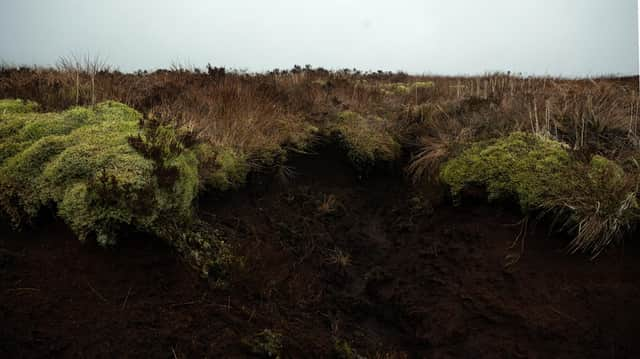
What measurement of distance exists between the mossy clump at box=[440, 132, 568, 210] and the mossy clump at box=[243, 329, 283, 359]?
3.09 meters

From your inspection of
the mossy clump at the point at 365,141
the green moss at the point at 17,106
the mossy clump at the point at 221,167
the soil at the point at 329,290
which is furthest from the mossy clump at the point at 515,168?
the green moss at the point at 17,106

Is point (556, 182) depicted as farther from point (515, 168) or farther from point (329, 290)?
point (329, 290)

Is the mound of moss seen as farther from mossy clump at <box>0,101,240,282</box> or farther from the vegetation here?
mossy clump at <box>0,101,240,282</box>

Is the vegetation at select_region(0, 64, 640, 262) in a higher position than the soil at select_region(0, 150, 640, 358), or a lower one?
higher

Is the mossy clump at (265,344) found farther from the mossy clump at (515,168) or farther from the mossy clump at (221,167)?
the mossy clump at (515,168)

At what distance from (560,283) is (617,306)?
0.45 meters

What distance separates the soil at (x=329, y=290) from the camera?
2.75 metres

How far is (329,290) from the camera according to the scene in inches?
171

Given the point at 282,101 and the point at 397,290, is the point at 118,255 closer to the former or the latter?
the point at 397,290

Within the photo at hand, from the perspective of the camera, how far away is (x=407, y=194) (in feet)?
19.9

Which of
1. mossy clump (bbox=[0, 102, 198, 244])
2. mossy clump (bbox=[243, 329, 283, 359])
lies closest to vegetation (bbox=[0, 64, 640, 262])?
mossy clump (bbox=[0, 102, 198, 244])

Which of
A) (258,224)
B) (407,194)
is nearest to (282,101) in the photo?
(407,194)

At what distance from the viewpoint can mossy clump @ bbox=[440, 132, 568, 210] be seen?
15.0 ft

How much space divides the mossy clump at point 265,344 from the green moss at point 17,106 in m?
3.73
